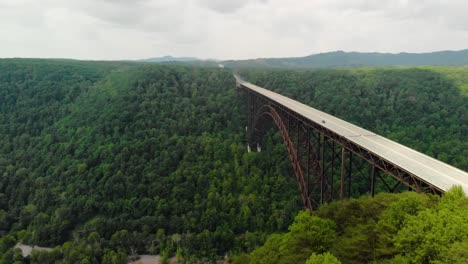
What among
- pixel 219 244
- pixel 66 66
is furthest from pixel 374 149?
pixel 66 66

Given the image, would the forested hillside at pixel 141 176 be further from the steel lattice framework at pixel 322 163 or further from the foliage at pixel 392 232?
the foliage at pixel 392 232

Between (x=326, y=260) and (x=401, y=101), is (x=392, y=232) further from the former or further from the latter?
(x=401, y=101)

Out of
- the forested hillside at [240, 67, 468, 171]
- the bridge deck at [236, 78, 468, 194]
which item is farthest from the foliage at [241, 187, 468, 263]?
the forested hillside at [240, 67, 468, 171]

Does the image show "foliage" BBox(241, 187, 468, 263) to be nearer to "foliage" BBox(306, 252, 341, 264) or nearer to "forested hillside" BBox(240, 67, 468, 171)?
"foliage" BBox(306, 252, 341, 264)

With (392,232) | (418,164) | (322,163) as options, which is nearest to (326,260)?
(392,232)

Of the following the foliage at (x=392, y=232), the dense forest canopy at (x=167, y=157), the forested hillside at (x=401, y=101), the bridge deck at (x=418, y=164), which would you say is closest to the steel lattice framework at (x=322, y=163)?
the bridge deck at (x=418, y=164)

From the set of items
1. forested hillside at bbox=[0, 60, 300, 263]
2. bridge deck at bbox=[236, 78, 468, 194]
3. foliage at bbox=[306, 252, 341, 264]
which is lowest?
forested hillside at bbox=[0, 60, 300, 263]
